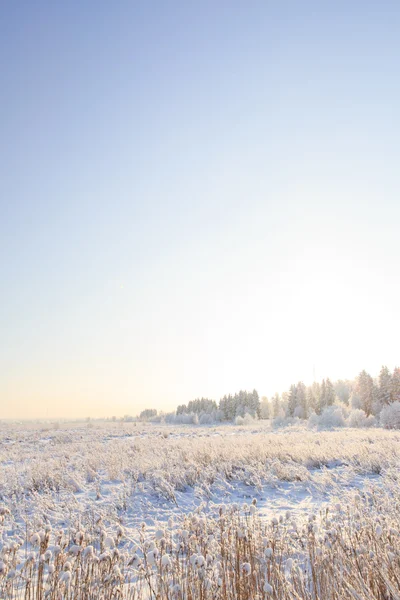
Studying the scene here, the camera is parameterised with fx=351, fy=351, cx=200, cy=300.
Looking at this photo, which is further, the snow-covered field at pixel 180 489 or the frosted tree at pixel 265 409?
the frosted tree at pixel 265 409

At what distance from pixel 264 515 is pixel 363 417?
34.0 metres

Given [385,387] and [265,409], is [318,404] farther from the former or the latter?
[265,409]

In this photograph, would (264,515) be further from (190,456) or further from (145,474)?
(190,456)

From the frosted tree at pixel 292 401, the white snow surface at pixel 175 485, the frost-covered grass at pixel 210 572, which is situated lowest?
the white snow surface at pixel 175 485

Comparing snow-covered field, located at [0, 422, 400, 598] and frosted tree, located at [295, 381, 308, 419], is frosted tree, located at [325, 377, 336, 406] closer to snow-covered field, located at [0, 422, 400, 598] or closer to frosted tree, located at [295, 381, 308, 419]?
frosted tree, located at [295, 381, 308, 419]

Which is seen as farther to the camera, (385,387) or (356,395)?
(356,395)

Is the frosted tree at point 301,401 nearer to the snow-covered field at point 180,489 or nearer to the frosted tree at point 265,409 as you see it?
the frosted tree at point 265,409

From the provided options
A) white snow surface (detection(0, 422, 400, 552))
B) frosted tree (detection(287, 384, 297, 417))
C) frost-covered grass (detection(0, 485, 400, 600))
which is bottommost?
white snow surface (detection(0, 422, 400, 552))

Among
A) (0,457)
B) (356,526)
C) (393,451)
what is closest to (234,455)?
(393,451)

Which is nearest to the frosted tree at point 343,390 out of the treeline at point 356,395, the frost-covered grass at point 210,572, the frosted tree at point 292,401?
the treeline at point 356,395

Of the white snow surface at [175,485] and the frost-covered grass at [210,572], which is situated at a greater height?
the frost-covered grass at [210,572]

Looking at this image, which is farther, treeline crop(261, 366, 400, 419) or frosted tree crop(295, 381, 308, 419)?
frosted tree crop(295, 381, 308, 419)

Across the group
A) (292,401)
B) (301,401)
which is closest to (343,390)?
(292,401)

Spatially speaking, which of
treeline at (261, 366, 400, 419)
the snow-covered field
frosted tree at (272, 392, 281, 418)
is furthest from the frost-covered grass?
frosted tree at (272, 392, 281, 418)
